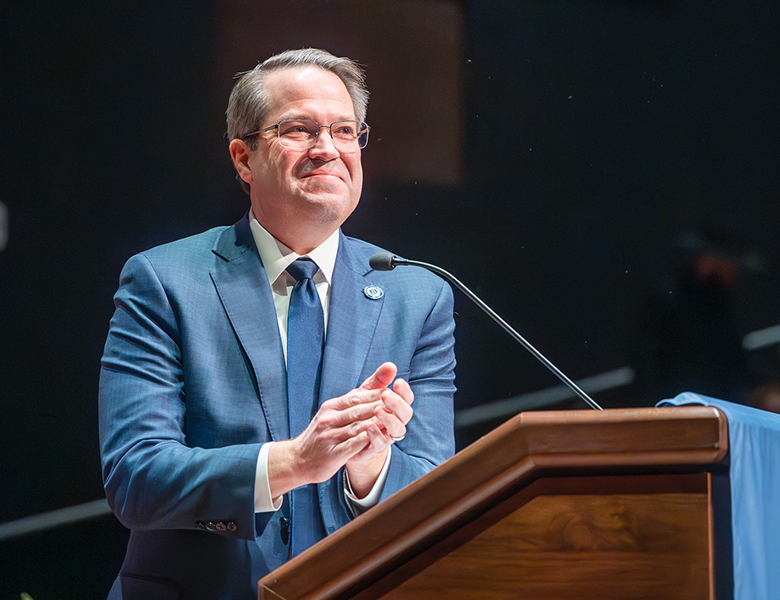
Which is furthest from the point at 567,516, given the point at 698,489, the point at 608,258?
the point at 608,258

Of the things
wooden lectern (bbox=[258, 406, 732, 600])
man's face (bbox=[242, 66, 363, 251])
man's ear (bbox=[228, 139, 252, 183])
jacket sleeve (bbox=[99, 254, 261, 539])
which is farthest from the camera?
man's ear (bbox=[228, 139, 252, 183])

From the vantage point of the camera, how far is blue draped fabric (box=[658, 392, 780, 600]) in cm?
88

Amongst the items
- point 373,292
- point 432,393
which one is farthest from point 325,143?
point 432,393

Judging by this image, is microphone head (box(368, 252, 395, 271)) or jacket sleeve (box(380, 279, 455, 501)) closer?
microphone head (box(368, 252, 395, 271))

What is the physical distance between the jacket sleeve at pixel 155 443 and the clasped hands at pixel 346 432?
0.21 feet

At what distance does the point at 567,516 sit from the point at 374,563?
0.72 feet

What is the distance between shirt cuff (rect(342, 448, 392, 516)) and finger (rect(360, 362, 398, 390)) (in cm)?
32

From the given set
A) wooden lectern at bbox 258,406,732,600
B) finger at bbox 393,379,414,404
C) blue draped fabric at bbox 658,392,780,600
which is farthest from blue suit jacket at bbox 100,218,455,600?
blue draped fabric at bbox 658,392,780,600

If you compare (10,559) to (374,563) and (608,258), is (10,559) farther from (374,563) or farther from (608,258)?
(608,258)

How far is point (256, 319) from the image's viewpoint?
1755 mm

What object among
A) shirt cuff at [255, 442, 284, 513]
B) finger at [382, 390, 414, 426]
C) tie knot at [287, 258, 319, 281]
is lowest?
shirt cuff at [255, 442, 284, 513]

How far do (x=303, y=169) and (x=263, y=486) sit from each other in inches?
29.9

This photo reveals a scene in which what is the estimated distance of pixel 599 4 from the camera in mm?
2447

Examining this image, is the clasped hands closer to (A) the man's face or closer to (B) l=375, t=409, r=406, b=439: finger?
(B) l=375, t=409, r=406, b=439: finger
